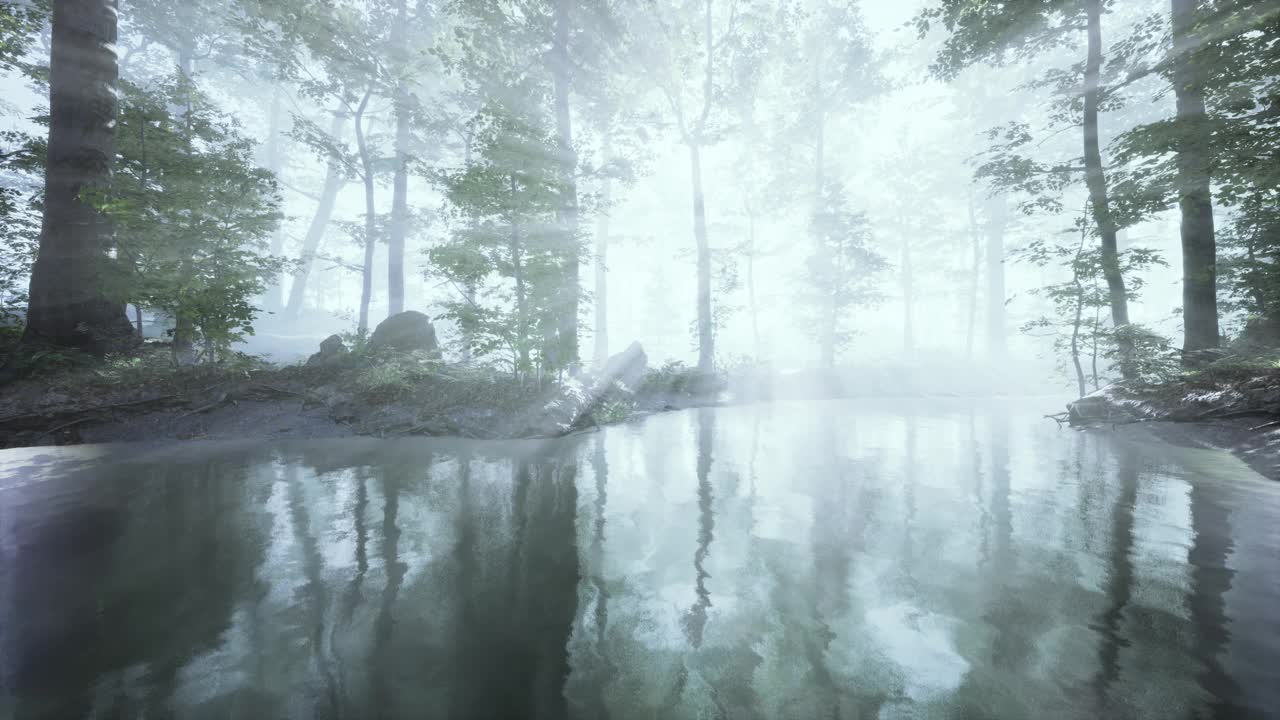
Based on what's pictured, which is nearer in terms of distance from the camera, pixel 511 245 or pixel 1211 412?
pixel 1211 412

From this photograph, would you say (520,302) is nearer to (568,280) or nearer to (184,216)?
(568,280)

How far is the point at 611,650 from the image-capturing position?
265cm

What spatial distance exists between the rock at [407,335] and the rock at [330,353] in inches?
31.0

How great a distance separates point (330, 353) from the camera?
41.7 feet

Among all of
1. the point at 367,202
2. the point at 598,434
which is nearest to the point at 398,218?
the point at 367,202

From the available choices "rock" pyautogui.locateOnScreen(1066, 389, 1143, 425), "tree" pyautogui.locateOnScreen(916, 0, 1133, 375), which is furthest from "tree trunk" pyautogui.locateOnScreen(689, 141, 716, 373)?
"rock" pyautogui.locateOnScreen(1066, 389, 1143, 425)

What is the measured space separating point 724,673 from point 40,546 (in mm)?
5649

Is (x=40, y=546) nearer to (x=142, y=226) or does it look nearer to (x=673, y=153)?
(x=142, y=226)

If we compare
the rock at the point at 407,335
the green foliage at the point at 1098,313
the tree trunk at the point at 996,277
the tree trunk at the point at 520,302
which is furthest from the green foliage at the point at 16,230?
A: the tree trunk at the point at 996,277

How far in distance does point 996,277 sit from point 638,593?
105ft

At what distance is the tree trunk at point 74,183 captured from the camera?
9.41 metres

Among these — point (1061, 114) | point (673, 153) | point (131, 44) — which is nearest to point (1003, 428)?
point (1061, 114)

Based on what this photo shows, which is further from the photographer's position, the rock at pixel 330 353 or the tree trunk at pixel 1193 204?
the rock at pixel 330 353

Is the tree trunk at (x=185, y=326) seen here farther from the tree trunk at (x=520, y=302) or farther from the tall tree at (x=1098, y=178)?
the tall tree at (x=1098, y=178)
